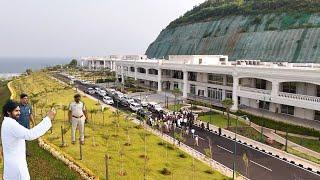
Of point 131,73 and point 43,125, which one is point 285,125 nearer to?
point 43,125

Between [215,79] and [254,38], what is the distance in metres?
25.7

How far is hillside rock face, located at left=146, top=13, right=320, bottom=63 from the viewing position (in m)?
59.3

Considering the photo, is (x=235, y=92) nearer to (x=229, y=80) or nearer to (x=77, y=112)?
(x=229, y=80)

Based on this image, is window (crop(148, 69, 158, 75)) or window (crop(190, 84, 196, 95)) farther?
window (crop(148, 69, 158, 75))

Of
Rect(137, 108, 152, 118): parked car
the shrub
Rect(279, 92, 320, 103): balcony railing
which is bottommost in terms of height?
the shrub

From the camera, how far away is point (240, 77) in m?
42.2

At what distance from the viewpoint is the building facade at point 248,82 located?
3519 centimetres

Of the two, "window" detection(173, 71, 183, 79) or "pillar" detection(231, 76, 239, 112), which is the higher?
"window" detection(173, 71, 183, 79)

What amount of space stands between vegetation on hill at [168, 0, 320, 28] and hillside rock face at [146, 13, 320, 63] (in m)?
1.74

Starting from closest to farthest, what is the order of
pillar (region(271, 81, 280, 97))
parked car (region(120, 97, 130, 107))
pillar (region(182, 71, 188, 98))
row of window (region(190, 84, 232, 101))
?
1. pillar (region(271, 81, 280, 97))
2. row of window (region(190, 84, 232, 101))
3. parked car (region(120, 97, 130, 107))
4. pillar (region(182, 71, 188, 98))

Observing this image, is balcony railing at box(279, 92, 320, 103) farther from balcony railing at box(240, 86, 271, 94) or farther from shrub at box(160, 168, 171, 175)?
shrub at box(160, 168, 171, 175)

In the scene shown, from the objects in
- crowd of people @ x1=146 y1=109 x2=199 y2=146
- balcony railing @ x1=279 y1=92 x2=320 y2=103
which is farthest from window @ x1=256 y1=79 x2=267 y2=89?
crowd of people @ x1=146 y1=109 x2=199 y2=146

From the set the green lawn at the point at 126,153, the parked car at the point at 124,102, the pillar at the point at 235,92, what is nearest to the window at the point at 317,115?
the pillar at the point at 235,92

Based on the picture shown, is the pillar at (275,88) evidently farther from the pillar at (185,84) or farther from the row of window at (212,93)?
the pillar at (185,84)
